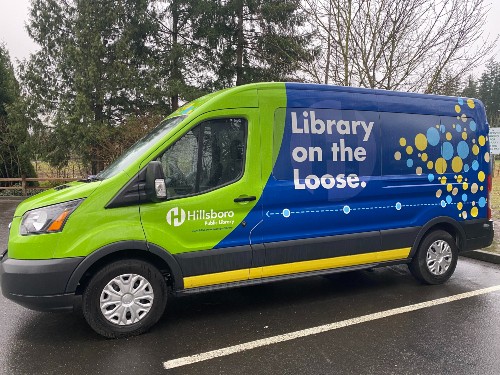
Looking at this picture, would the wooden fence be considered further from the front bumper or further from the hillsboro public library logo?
the hillsboro public library logo

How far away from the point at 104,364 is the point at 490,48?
10.7 m

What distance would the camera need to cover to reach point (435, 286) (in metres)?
5.34

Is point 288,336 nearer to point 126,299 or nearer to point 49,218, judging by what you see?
point 126,299

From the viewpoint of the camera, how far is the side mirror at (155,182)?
3.66 metres

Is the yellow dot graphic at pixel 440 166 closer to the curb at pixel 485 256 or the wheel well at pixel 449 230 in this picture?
the wheel well at pixel 449 230

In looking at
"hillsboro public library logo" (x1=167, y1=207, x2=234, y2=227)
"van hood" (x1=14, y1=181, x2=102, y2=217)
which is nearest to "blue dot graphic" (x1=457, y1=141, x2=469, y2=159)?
"hillsboro public library logo" (x1=167, y1=207, x2=234, y2=227)

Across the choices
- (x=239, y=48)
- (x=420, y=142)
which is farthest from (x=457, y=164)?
(x=239, y=48)

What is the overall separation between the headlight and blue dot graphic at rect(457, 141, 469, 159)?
4.63 meters

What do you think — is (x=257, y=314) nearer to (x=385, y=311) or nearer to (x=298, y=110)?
(x=385, y=311)

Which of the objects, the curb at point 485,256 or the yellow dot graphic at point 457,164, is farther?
the curb at point 485,256

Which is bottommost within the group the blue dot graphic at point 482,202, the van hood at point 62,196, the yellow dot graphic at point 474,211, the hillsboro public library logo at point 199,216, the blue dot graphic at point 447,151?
the yellow dot graphic at point 474,211

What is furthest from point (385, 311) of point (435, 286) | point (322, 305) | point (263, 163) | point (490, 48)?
point (490, 48)

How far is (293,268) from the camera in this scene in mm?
4453

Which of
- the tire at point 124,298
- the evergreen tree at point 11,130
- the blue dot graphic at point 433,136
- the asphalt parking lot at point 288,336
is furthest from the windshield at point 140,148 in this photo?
the evergreen tree at point 11,130
